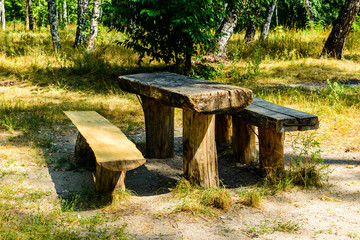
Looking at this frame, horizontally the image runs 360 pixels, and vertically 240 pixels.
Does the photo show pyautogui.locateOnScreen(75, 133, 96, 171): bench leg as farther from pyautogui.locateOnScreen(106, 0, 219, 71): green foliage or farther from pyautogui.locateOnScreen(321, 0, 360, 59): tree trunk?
pyautogui.locateOnScreen(321, 0, 360, 59): tree trunk

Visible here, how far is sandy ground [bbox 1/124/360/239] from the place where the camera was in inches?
121

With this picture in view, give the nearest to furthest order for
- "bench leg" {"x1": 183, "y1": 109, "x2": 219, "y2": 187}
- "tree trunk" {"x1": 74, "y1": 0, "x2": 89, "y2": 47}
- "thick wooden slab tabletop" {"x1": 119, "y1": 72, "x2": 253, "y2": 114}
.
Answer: "thick wooden slab tabletop" {"x1": 119, "y1": 72, "x2": 253, "y2": 114} → "bench leg" {"x1": 183, "y1": 109, "x2": 219, "y2": 187} → "tree trunk" {"x1": 74, "y1": 0, "x2": 89, "y2": 47}

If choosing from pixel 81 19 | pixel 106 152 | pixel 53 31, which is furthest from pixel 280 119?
pixel 81 19

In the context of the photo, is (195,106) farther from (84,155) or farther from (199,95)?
(84,155)

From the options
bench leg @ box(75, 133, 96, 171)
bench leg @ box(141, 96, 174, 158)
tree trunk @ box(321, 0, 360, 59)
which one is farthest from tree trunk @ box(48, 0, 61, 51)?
tree trunk @ box(321, 0, 360, 59)

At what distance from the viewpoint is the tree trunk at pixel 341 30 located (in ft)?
33.0

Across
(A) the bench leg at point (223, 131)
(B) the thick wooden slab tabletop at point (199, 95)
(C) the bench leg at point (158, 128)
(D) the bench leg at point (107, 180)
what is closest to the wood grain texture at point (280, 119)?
(B) the thick wooden slab tabletop at point (199, 95)

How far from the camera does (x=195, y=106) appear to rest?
332cm

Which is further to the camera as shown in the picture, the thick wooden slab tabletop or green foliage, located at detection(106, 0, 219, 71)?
green foliage, located at detection(106, 0, 219, 71)

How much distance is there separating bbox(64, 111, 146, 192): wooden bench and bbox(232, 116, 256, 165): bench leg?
1.45 metres

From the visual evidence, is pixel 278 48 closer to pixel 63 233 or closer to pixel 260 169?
pixel 260 169

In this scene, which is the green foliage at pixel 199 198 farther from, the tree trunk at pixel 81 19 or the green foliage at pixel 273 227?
the tree trunk at pixel 81 19

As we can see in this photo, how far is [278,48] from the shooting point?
1162cm

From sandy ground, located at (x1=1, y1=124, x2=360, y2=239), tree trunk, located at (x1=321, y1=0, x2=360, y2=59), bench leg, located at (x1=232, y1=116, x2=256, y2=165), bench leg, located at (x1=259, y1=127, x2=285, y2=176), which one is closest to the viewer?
sandy ground, located at (x1=1, y1=124, x2=360, y2=239)
